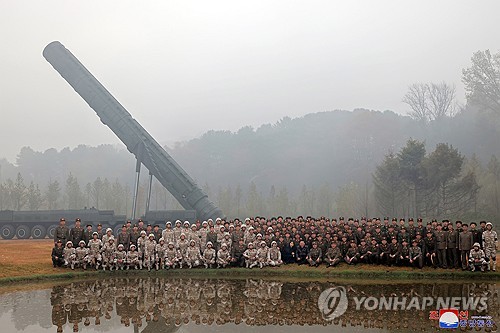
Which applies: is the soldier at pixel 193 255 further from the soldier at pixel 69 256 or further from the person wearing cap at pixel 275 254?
the soldier at pixel 69 256

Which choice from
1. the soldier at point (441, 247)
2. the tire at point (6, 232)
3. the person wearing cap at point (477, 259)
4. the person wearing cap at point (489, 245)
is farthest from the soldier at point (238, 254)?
the tire at point (6, 232)

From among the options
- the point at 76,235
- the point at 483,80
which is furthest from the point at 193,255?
the point at 483,80

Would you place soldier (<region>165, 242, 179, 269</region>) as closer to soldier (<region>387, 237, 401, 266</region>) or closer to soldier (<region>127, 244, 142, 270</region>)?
soldier (<region>127, 244, 142, 270</region>)

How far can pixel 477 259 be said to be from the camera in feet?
41.8

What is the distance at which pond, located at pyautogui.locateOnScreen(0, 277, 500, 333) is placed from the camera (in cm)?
717

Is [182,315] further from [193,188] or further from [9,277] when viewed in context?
[193,188]

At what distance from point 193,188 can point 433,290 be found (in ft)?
45.1

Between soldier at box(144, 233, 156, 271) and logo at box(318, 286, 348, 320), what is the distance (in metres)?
5.38

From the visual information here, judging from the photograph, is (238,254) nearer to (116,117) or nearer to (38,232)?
(116,117)

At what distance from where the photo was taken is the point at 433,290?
10.3 m

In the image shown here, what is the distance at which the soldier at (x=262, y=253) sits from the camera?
13.7 metres

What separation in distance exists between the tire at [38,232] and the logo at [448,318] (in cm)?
2097

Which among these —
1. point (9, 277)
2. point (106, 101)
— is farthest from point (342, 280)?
point (106, 101)

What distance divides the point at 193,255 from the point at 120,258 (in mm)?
2032
